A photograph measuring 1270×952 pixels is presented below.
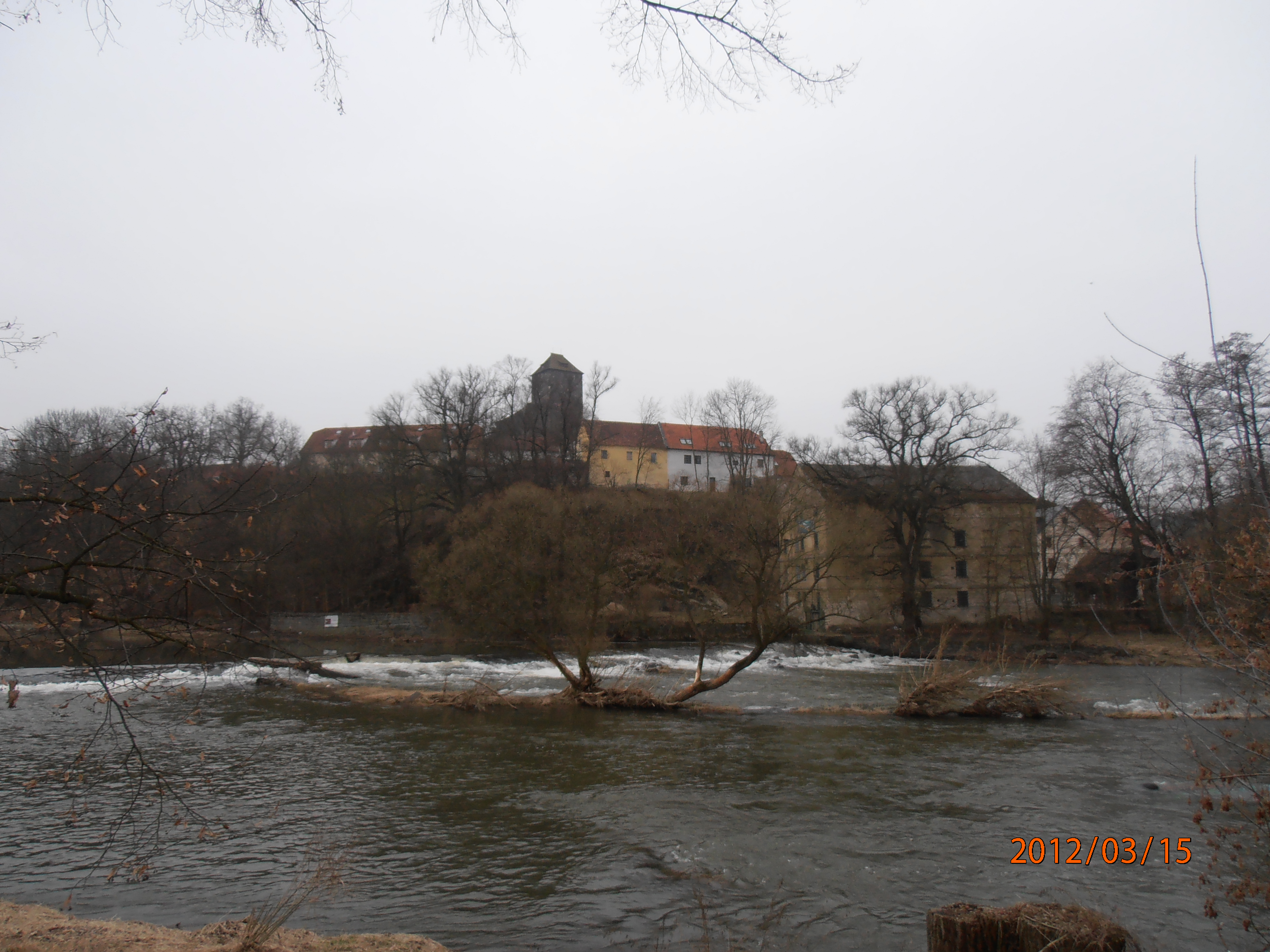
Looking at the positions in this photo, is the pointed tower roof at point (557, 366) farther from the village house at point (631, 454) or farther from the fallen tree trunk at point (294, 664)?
the fallen tree trunk at point (294, 664)

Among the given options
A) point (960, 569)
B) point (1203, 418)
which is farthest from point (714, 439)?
point (1203, 418)

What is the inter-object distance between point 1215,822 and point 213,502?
40.5 feet

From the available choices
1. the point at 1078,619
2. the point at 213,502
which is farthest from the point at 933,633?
the point at 213,502

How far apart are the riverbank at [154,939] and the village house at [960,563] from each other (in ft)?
93.4

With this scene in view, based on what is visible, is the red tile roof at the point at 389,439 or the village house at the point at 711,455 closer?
the red tile roof at the point at 389,439

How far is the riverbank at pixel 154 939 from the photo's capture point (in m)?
5.71

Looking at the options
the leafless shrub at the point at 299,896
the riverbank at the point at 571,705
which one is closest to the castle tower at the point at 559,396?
the riverbank at the point at 571,705

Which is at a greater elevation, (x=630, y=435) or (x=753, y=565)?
(x=630, y=435)

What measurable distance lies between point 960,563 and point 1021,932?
153 feet

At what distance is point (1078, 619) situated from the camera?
38.6m

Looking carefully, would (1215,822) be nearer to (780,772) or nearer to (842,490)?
(780,772)

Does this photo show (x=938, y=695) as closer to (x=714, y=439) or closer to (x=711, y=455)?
(x=714, y=439)

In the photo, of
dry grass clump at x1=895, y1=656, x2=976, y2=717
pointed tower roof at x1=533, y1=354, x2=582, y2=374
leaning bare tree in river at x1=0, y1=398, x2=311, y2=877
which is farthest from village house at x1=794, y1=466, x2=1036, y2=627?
pointed tower roof at x1=533, y1=354, x2=582, y2=374
